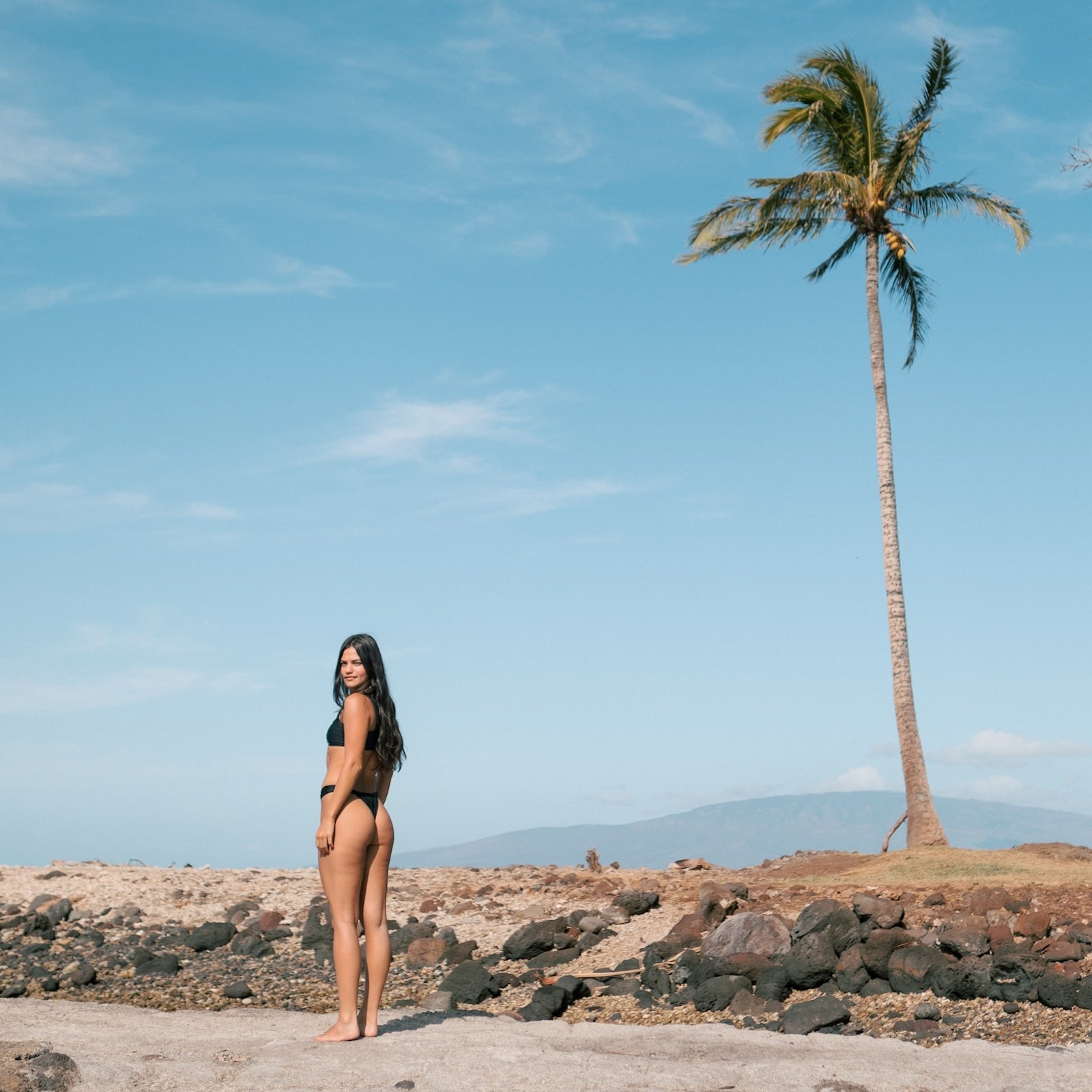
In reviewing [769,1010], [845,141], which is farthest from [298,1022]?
[845,141]

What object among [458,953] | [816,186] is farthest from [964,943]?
[816,186]

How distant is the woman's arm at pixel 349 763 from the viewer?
7.40m

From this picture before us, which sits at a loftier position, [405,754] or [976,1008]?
[405,754]

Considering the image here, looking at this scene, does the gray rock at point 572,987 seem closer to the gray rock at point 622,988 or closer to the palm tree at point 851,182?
the gray rock at point 622,988

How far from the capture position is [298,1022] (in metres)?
8.19

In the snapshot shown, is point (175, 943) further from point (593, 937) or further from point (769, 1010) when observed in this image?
point (769, 1010)

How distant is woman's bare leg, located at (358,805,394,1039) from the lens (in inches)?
301

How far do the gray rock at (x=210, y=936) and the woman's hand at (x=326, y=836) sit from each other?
25.1 ft

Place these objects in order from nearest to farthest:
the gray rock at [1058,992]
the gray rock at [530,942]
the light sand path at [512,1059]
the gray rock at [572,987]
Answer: the light sand path at [512,1059]
the gray rock at [1058,992]
the gray rock at [572,987]
the gray rock at [530,942]

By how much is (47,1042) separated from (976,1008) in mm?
7294

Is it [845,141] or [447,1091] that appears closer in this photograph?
[447,1091]

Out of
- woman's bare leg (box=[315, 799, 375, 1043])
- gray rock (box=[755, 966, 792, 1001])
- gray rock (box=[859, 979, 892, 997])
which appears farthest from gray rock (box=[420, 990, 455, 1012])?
gray rock (box=[859, 979, 892, 997])

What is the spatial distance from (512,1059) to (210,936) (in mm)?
8365

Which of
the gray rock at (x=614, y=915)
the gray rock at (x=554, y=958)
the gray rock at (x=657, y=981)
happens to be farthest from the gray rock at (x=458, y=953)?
the gray rock at (x=657, y=981)
